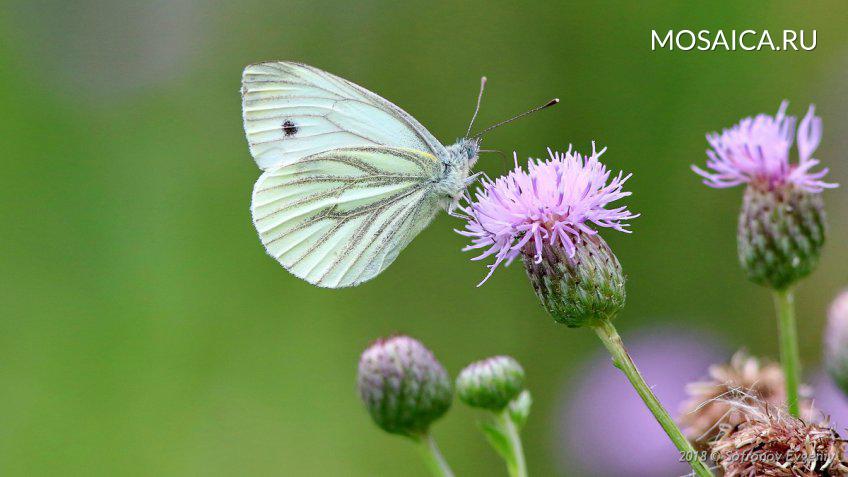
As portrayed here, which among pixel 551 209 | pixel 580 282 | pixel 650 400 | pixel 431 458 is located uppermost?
pixel 551 209

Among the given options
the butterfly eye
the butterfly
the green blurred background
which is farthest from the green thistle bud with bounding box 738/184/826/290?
the green blurred background

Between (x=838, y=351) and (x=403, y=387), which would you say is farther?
(x=403, y=387)

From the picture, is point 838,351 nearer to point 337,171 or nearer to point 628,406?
point 337,171

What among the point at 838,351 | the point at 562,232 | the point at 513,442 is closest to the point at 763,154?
the point at 838,351

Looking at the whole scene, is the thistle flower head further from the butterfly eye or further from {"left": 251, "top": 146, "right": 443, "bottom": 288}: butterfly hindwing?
the butterfly eye

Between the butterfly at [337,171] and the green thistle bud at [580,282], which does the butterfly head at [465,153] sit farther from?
the green thistle bud at [580,282]

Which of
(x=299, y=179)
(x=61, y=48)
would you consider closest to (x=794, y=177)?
(x=299, y=179)
